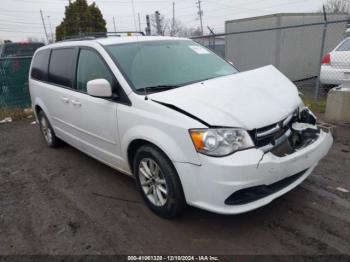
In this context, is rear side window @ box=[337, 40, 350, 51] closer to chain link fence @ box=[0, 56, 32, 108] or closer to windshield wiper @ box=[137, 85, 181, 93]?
windshield wiper @ box=[137, 85, 181, 93]

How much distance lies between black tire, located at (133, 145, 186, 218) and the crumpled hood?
1.58 feet

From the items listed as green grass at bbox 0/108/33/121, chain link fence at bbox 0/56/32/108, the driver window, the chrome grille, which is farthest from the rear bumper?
chain link fence at bbox 0/56/32/108

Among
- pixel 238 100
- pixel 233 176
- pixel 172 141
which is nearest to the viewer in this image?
pixel 233 176

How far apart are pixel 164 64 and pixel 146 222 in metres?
1.72

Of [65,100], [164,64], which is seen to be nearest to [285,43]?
[164,64]

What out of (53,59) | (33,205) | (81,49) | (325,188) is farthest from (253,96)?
(53,59)

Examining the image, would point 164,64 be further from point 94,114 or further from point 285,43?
point 285,43

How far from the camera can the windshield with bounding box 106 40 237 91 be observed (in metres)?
3.30

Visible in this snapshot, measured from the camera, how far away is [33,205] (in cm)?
368

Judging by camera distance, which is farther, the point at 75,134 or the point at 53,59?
the point at 53,59

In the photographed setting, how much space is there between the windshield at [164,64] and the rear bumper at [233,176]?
1038 millimetres

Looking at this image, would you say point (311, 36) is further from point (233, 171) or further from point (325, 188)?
point (233, 171)

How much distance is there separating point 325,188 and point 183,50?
2.31 m

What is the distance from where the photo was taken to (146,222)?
3.12 m
